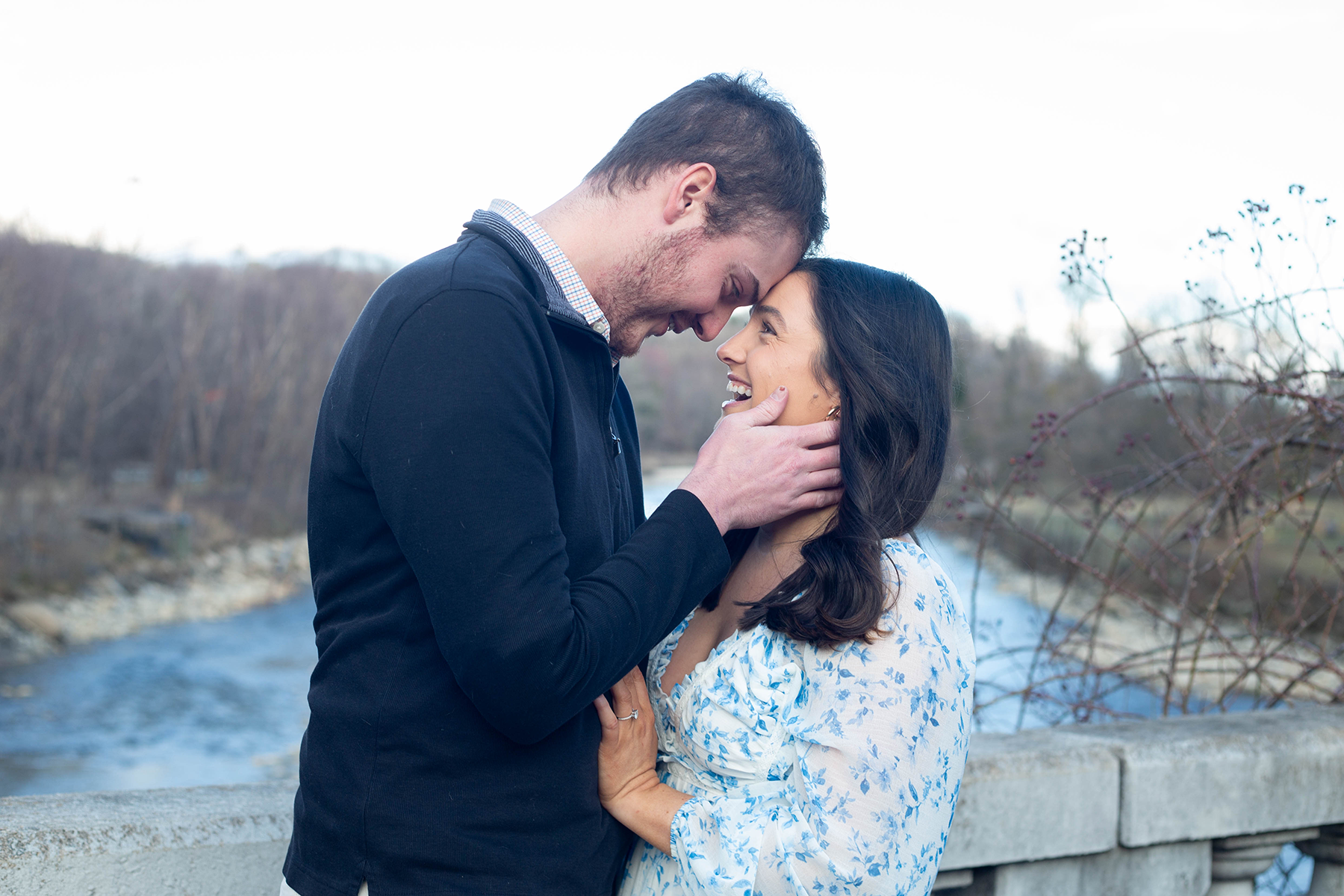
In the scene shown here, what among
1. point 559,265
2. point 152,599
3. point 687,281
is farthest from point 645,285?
point 152,599

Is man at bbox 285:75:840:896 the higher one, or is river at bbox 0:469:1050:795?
man at bbox 285:75:840:896

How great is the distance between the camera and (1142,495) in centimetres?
383

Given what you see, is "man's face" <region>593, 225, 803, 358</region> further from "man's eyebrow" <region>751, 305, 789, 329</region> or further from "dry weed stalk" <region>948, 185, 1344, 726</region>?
"dry weed stalk" <region>948, 185, 1344, 726</region>

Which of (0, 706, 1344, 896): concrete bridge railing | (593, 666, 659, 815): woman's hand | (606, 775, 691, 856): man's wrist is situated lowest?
(0, 706, 1344, 896): concrete bridge railing

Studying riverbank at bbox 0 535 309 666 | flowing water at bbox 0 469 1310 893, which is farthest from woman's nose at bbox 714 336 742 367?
riverbank at bbox 0 535 309 666

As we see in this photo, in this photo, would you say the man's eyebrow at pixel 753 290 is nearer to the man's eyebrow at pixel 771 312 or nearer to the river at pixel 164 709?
the man's eyebrow at pixel 771 312

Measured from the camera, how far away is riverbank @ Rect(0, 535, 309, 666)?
1758 centimetres

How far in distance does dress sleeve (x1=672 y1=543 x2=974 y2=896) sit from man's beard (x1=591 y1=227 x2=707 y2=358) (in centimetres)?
63

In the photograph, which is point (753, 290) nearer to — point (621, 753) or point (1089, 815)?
point (621, 753)

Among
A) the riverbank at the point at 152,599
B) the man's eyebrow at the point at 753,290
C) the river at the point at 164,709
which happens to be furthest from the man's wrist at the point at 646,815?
the riverbank at the point at 152,599

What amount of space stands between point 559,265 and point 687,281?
0.29 meters

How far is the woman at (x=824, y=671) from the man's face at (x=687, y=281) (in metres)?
0.06

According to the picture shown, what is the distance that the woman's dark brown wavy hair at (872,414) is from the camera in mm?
1661

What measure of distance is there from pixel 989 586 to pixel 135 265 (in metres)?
25.3
